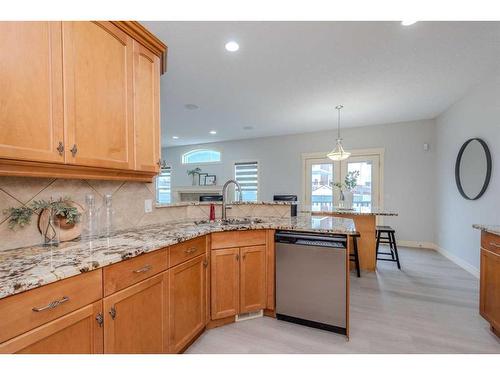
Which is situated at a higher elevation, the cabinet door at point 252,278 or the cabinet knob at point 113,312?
the cabinet knob at point 113,312

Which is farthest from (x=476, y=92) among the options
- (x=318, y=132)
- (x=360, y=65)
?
(x=318, y=132)

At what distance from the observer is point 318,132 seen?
19.2ft

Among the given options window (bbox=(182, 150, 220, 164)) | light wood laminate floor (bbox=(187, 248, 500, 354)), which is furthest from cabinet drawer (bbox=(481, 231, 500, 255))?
window (bbox=(182, 150, 220, 164))

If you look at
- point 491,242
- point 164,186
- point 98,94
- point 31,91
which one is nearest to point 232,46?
point 98,94

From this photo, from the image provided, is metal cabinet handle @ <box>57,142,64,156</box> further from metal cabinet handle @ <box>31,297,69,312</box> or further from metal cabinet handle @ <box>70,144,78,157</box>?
metal cabinet handle @ <box>31,297,69,312</box>

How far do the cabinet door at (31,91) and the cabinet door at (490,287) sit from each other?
3.18 metres

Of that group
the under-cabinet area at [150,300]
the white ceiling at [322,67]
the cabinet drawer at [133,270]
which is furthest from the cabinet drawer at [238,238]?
the white ceiling at [322,67]

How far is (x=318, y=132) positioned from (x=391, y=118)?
1.62 m

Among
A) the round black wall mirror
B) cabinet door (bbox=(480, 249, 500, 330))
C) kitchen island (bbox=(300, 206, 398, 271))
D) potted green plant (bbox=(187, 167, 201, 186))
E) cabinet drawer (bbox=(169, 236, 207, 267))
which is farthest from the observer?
potted green plant (bbox=(187, 167, 201, 186))

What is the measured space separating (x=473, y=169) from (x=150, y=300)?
435cm

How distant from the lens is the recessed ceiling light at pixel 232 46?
2.28m

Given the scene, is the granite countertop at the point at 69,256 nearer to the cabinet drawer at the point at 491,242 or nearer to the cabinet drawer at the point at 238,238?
the cabinet drawer at the point at 238,238

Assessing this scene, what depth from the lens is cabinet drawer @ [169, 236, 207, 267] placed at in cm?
155
